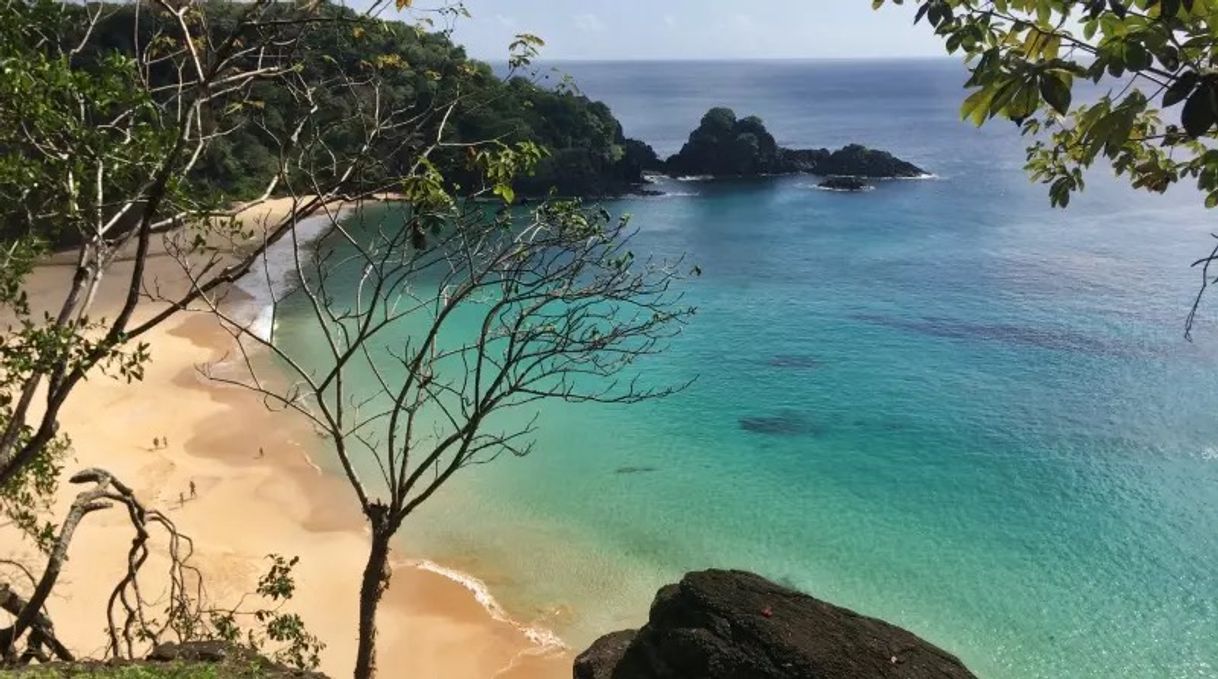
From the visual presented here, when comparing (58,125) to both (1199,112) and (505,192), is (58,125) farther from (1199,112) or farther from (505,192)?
(1199,112)

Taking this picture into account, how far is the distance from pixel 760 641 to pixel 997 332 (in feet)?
77.8

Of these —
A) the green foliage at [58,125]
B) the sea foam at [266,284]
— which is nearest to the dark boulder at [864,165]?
the sea foam at [266,284]

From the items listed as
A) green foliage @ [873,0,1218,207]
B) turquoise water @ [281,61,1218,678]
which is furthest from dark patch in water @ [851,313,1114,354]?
green foliage @ [873,0,1218,207]

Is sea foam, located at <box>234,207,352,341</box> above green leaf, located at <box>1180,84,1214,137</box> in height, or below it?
below

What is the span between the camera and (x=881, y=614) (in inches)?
506

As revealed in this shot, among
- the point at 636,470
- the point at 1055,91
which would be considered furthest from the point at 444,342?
the point at 1055,91

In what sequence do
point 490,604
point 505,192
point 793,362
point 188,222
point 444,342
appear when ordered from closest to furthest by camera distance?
point 505,192
point 188,222
point 490,604
point 793,362
point 444,342

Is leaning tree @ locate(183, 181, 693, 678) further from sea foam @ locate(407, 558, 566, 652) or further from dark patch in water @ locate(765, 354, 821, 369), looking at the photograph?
dark patch in water @ locate(765, 354, 821, 369)

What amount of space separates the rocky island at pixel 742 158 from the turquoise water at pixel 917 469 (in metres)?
22.9

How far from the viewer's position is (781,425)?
64.5 ft

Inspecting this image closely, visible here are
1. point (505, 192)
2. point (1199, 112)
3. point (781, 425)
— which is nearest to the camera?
point (1199, 112)

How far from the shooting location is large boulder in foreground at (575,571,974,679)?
5.88 m

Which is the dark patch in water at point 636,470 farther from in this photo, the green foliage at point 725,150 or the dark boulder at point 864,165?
the dark boulder at point 864,165

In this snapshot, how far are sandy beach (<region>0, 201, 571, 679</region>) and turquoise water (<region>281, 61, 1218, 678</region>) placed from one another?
98 cm
